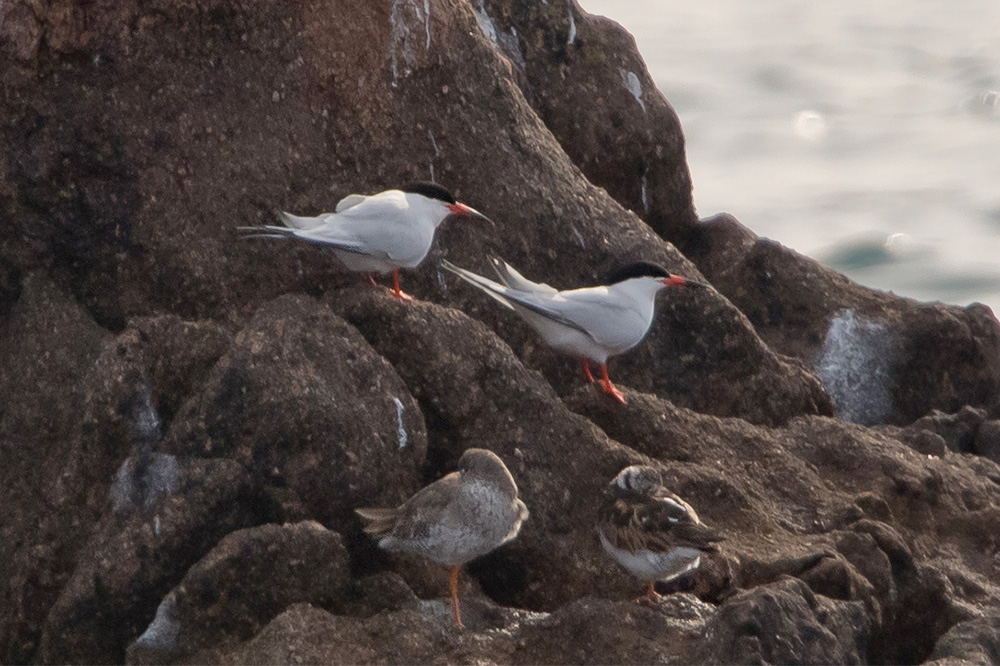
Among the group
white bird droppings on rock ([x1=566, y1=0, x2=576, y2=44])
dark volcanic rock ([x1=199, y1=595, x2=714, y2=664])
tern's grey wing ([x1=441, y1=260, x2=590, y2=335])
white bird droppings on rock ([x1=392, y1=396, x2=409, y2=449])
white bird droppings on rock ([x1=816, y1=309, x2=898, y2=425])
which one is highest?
white bird droppings on rock ([x1=566, y1=0, x2=576, y2=44])

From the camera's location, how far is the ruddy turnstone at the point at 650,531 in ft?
18.7

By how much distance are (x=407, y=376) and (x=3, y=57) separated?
2.44 metres

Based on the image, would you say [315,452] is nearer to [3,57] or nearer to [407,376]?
[407,376]

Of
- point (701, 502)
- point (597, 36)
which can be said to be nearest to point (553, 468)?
point (701, 502)

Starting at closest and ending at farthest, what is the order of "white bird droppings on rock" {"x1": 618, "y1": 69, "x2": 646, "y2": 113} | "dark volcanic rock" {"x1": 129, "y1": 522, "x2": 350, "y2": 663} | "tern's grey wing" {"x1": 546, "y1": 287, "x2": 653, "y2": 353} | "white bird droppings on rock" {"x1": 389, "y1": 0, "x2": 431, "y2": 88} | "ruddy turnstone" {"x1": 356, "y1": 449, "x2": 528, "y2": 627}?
1. "dark volcanic rock" {"x1": 129, "y1": 522, "x2": 350, "y2": 663}
2. "ruddy turnstone" {"x1": 356, "y1": 449, "x2": 528, "y2": 627}
3. "tern's grey wing" {"x1": 546, "y1": 287, "x2": 653, "y2": 353}
4. "white bird droppings on rock" {"x1": 389, "y1": 0, "x2": 431, "y2": 88}
5. "white bird droppings on rock" {"x1": 618, "y1": 69, "x2": 646, "y2": 113}

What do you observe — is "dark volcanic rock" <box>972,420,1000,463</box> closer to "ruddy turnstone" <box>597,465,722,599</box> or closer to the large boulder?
the large boulder

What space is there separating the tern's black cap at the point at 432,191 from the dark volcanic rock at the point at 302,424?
48.8 inches

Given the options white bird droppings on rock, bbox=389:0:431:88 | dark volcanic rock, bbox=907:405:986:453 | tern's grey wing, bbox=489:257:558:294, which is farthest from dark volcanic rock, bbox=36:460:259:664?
dark volcanic rock, bbox=907:405:986:453

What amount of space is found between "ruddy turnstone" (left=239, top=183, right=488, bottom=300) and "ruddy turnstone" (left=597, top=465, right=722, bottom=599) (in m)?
1.51

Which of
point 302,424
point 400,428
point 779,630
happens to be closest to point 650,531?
point 779,630

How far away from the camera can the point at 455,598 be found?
5.62 meters

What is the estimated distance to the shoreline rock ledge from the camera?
18.2ft

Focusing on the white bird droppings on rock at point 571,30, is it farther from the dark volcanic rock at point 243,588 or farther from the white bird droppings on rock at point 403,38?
the dark volcanic rock at point 243,588

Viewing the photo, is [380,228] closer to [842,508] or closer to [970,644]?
[842,508]
